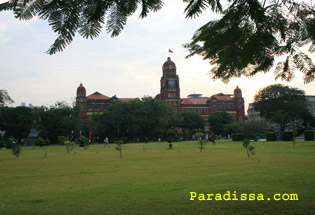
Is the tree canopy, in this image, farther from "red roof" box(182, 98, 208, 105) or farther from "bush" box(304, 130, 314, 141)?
"red roof" box(182, 98, 208, 105)

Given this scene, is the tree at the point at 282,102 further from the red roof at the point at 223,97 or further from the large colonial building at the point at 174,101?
the red roof at the point at 223,97

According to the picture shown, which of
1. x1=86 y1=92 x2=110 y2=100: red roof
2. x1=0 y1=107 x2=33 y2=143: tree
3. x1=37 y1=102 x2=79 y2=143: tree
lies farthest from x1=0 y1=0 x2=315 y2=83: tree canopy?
x1=86 y1=92 x2=110 y2=100: red roof

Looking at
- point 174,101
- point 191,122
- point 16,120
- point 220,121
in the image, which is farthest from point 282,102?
point 16,120

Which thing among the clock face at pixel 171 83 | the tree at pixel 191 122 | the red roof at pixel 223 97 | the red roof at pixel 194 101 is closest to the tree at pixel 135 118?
the tree at pixel 191 122

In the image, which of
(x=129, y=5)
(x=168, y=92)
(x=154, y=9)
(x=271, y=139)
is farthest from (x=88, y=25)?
(x=168, y=92)

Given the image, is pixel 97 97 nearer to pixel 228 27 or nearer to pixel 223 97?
pixel 223 97

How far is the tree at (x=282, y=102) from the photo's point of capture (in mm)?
54250

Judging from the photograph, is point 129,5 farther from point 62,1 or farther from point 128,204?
point 128,204

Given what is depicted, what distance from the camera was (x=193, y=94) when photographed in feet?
349

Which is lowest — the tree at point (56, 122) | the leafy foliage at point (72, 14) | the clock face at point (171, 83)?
the leafy foliage at point (72, 14)

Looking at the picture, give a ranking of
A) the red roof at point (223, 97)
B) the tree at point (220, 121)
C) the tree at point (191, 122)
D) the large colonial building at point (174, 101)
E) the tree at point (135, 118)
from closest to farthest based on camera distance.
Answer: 1. the tree at point (135, 118)
2. the tree at point (191, 122)
3. the tree at point (220, 121)
4. the large colonial building at point (174, 101)
5. the red roof at point (223, 97)

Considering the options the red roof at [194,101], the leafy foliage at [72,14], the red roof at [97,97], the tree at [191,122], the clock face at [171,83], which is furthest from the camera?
the red roof at [194,101]

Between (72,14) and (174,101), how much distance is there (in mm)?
75023

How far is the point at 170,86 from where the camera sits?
7575 cm
